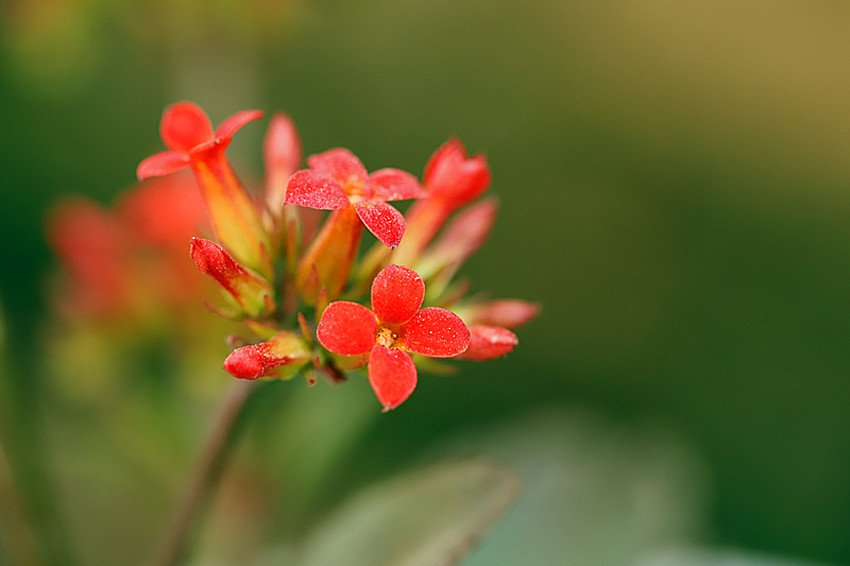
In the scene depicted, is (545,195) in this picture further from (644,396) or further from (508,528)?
(508,528)

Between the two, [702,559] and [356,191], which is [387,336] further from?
[702,559]

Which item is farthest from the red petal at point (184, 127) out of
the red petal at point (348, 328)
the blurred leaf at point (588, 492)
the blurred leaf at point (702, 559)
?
the blurred leaf at point (702, 559)

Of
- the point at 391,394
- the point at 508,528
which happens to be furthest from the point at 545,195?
the point at 391,394

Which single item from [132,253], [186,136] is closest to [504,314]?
[186,136]

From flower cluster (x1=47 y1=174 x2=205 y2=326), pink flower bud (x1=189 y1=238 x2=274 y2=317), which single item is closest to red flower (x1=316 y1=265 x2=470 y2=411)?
pink flower bud (x1=189 y1=238 x2=274 y2=317)

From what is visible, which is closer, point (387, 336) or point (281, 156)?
point (387, 336)

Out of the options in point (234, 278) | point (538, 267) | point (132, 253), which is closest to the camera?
point (234, 278)

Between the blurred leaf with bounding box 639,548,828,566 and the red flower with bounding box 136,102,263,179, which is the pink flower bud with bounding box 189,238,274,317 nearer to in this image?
the red flower with bounding box 136,102,263,179
